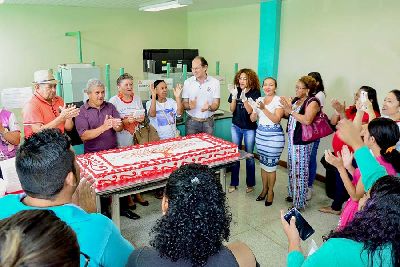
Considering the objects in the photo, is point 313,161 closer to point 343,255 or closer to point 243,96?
point 243,96

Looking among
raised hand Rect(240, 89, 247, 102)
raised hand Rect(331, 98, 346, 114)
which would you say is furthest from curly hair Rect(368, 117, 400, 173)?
raised hand Rect(240, 89, 247, 102)

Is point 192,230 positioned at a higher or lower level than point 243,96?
lower

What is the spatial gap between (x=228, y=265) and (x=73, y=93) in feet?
11.2

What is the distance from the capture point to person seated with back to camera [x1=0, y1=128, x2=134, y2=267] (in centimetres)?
118

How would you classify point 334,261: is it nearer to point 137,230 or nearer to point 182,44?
point 137,230

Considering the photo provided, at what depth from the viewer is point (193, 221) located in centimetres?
118

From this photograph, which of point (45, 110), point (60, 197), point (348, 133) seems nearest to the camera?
point (60, 197)

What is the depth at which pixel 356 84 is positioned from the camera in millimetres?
3934

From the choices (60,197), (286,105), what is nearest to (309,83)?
(286,105)

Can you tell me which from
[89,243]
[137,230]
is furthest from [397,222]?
[137,230]

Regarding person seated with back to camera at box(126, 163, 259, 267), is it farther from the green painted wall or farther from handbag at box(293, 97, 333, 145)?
the green painted wall

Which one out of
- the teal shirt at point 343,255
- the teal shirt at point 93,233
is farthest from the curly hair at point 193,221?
the teal shirt at point 343,255

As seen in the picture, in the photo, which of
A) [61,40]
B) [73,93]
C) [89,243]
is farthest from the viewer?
[61,40]

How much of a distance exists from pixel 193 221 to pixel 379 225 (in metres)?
0.68
